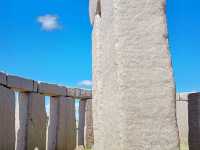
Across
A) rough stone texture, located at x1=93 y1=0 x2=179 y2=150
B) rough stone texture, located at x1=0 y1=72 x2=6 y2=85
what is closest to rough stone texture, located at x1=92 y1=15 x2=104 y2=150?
rough stone texture, located at x1=93 y1=0 x2=179 y2=150

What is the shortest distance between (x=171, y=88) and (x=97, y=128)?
57.5 inches

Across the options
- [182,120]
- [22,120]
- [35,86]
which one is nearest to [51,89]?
[35,86]

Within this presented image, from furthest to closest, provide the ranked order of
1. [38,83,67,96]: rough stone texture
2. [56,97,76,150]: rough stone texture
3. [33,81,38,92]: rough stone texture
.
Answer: [56,97,76,150]: rough stone texture
[38,83,67,96]: rough stone texture
[33,81,38,92]: rough stone texture

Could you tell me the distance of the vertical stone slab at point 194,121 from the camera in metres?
7.97

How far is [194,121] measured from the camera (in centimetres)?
809

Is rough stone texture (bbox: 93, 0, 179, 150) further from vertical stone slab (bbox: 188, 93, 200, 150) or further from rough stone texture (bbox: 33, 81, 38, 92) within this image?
rough stone texture (bbox: 33, 81, 38, 92)

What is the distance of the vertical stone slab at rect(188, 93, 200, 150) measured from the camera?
7.97 m

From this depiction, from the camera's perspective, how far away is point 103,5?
6.00 metres

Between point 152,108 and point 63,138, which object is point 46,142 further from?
point 152,108

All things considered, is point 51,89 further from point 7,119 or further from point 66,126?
point 7,119

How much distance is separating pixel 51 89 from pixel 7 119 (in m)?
2.57

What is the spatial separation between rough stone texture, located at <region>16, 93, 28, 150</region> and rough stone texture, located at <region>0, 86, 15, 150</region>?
0.74 meters

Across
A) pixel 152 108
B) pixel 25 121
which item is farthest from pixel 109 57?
pixel 25 121

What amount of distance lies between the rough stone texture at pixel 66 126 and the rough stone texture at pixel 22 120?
6.00 ft
